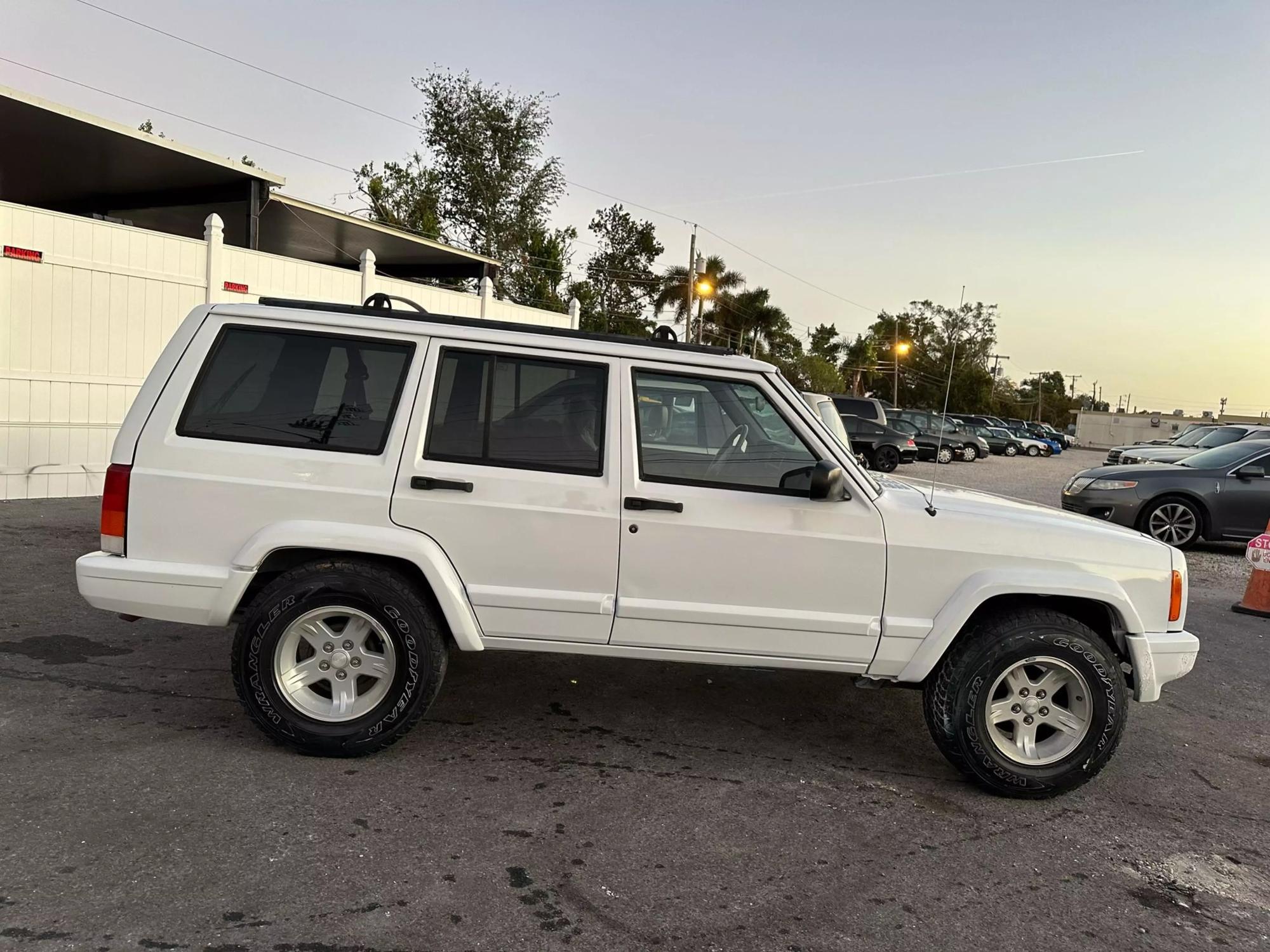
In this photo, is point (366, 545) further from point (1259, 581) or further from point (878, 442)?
point (878, 442)

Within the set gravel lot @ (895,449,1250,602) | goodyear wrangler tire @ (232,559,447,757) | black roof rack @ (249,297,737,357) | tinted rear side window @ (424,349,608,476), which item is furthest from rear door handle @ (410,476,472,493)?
gravel lot @ (895,449,1250,602)

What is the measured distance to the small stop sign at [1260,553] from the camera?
797 centimetres

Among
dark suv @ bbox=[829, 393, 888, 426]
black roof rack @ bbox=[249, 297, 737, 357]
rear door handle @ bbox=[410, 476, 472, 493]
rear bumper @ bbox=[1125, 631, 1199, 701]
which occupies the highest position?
dark suv @ bbox=[829, 393, 888, 426]

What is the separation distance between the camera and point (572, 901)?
2936mm

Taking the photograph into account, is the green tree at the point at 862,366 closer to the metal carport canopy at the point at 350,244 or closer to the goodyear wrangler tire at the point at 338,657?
the metal carport canopy at the point at 350,244

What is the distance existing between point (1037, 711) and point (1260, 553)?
559cm

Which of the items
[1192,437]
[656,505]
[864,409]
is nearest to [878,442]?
[864,409]

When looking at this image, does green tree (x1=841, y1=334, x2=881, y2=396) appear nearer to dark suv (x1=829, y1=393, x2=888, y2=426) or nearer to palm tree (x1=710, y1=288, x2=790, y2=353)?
palm tree (x1=710, y1=288, x2=790, y2=353)

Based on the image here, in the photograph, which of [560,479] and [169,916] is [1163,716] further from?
[169,916]

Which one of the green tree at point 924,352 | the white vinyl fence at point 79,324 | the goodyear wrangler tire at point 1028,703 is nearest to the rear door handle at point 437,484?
the goodyear wrangler tire at point 1028,703

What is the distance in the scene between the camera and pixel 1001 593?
392 cm

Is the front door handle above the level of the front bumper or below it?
above

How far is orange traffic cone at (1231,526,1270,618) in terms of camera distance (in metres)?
8.00

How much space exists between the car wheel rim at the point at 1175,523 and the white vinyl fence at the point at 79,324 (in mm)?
12517
